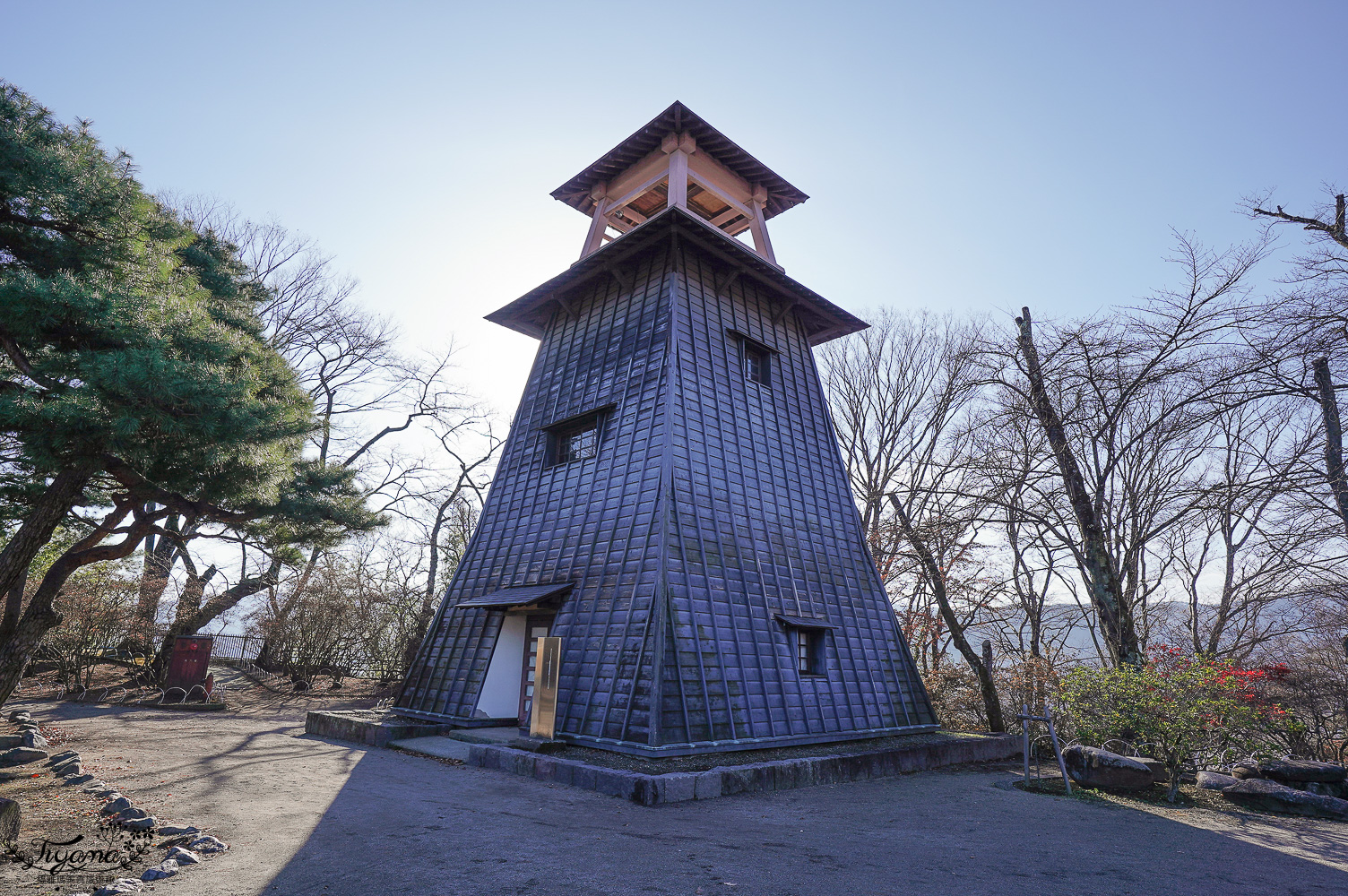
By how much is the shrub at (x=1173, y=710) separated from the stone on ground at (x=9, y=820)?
11043 mm

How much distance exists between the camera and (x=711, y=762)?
7.55m

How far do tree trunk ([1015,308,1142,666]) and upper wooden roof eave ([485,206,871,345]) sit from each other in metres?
3.60

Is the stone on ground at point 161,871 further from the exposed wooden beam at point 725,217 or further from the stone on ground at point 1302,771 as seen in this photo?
the exposed wooden beam at point 725,217

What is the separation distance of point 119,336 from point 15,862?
16.5 feet

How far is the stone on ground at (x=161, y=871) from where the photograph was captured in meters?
3.61

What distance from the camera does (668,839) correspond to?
5156 millimetres

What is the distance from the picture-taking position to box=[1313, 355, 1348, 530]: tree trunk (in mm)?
8102

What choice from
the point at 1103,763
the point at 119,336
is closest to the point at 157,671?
the point at 119,336

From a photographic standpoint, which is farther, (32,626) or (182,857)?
(32,626)

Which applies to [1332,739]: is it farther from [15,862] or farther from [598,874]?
[15,862]

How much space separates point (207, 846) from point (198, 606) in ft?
58.5

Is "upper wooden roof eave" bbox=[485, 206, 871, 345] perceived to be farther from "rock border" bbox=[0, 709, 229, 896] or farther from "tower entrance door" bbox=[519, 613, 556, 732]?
"rock border" bbox=[0, 709, 229, 896]

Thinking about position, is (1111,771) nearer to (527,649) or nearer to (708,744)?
(708,744)

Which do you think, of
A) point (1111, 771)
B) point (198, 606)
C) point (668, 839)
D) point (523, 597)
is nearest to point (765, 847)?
point (668, 839)
